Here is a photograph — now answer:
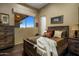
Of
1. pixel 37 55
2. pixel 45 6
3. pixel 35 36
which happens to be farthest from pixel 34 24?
pixel 37 55

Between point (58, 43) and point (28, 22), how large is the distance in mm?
726

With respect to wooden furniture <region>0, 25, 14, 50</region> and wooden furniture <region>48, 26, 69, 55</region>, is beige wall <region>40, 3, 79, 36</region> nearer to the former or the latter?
wooden furniture <region>48, 26, 69, 55</region>

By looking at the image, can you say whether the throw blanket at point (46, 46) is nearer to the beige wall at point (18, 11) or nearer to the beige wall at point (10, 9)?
the beige wall at point (18, 11)

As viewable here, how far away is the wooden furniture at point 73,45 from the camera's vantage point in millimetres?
1951

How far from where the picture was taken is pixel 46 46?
1.96 m

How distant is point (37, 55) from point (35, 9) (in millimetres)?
909

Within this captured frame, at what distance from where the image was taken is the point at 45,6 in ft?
6.62

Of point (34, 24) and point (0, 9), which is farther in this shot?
point (34, 24)

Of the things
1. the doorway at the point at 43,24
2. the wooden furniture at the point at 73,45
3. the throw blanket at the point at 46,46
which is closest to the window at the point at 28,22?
the doorway at the point at 43,24

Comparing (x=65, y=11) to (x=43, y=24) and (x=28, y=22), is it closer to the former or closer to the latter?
(x=43, y=24)

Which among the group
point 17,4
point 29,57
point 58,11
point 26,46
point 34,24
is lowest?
point 29,57

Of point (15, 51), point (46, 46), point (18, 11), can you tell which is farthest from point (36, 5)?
point (15, 51)

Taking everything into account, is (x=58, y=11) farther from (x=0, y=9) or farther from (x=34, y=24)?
(x=0, y=9)

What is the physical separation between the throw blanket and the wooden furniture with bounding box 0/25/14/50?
21.2 inches
